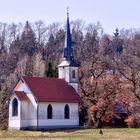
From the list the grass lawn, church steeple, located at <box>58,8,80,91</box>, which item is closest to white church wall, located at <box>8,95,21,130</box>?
church steeple, located at <box>58,8,80,91</box>

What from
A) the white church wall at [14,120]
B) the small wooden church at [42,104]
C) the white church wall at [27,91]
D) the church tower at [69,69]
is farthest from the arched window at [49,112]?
the church tower at [69,69]

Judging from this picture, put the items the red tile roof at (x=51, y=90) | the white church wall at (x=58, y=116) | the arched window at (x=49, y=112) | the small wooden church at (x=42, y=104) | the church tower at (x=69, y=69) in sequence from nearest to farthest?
the small wooden church at (x=42, y=104) → the white church wall at (x=58, y=116) → the red tile roof at (x=51, y=90) → the arched window at (x=49, y=112) → the church tower at (x=69, y=69)

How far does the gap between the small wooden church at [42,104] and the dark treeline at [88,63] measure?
325 centimetres

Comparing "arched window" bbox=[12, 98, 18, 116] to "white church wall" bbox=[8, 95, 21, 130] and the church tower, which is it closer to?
"white church wall" bbox=[8, 95, 21, 130]

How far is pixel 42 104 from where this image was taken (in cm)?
6588

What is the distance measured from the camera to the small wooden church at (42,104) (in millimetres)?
65500

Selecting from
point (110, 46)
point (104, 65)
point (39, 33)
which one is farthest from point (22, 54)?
point (104, 65)

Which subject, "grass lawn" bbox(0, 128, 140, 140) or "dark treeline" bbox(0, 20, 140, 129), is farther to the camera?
"dark treeline" bbox(0, 20, 140, 129)

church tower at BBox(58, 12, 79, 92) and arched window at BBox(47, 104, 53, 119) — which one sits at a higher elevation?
church tower at BBox(58, 12, 79, 92)

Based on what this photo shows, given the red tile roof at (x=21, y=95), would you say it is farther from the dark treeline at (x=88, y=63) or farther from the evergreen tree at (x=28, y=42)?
the evergreen tree at (x=28, y=42)

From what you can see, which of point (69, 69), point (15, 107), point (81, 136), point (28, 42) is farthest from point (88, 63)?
point (28, 42)

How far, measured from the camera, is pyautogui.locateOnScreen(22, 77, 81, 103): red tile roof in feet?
216

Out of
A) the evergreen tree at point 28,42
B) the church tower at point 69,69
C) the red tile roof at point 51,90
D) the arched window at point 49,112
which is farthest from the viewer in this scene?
the evergreen tree at point 28,42

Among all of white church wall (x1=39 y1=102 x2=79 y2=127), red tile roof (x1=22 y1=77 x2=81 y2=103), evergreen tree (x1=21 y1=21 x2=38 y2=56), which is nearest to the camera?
white church wall (x1=39 y1=102 x2=79 y2=127)
